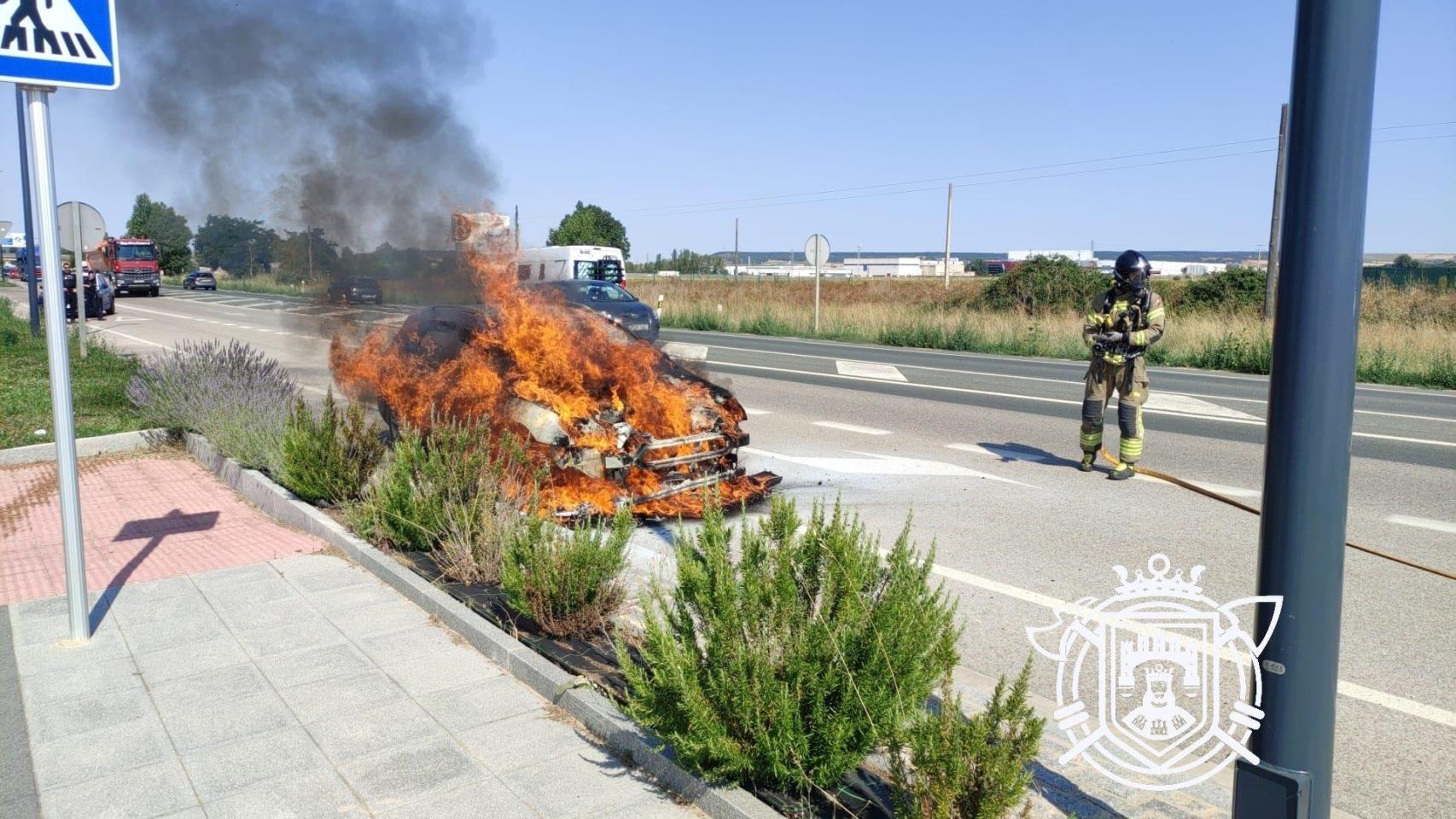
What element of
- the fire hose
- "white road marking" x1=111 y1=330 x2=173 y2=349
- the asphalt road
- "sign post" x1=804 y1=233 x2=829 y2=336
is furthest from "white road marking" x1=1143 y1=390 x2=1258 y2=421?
"white road marking" x1=111 y1=330 x2=173 y2=349

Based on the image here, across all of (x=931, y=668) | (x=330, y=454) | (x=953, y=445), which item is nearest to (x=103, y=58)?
(x=330, y=454)

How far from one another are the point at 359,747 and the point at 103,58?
3.31 metres

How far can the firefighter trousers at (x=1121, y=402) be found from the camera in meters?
8.78

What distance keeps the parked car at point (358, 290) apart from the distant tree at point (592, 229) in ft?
130

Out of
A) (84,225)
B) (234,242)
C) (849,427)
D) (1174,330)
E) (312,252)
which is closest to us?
(849,427)

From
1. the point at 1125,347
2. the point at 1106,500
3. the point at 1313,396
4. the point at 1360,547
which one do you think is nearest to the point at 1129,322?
the point at 1125,347

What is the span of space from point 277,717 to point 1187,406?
A: 41.4 feet

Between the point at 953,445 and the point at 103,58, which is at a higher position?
the point at 103,58

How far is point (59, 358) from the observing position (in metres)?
4.61

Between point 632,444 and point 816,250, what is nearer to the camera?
point 632,444

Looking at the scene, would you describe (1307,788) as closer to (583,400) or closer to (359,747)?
(359,747)

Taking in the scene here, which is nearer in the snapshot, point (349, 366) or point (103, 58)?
point (103, 58)

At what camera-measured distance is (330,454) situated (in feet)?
22.7

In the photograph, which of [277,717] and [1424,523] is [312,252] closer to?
[277,717]
